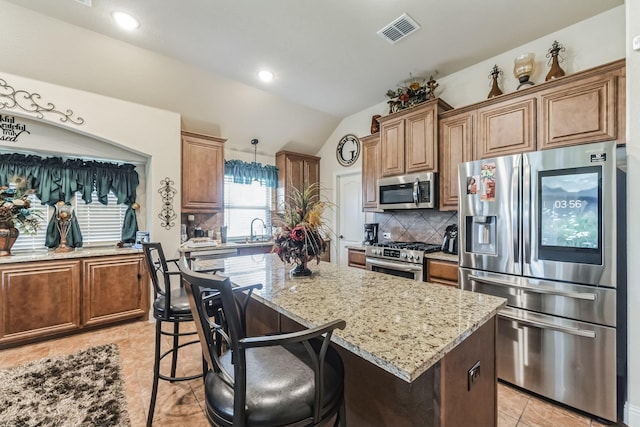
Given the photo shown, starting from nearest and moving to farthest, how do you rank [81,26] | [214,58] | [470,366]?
[470,366] < [81,26] < [214,58]

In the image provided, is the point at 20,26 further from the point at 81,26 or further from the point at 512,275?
the point at 512,275

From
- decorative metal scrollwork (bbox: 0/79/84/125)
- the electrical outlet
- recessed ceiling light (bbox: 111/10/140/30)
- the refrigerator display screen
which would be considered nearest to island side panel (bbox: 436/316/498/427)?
the electrical outlet

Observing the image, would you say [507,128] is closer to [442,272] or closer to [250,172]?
[442,272]

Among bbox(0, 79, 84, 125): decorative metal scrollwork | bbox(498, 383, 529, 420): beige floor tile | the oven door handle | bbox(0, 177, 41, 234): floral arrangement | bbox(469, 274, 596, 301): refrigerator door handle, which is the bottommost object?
bbox(498, 383, 529, 420): beige floor tile

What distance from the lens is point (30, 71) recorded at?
2734 mm

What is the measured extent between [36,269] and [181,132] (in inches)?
86.6

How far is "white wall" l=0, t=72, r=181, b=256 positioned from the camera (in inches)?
113

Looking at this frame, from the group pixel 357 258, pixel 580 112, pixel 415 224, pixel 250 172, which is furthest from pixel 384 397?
pixel 250 172

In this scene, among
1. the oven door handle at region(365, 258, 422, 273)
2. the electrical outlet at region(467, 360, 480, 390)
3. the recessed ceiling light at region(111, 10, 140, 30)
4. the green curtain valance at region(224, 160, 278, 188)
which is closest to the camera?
the electrical outlet at region(467, 360, 480, 390)

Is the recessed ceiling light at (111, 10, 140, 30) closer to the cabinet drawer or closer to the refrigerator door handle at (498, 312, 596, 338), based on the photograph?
the cabinet drawer

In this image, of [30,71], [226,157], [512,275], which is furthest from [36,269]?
[512,275]

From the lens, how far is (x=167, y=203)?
3557mm

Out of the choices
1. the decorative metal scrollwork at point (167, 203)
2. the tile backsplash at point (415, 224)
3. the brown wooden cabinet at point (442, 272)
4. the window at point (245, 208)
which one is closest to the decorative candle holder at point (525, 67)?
the tile backsplash at point (415, 224)

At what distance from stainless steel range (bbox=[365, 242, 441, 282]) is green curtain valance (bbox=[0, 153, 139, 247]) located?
3.25 m
